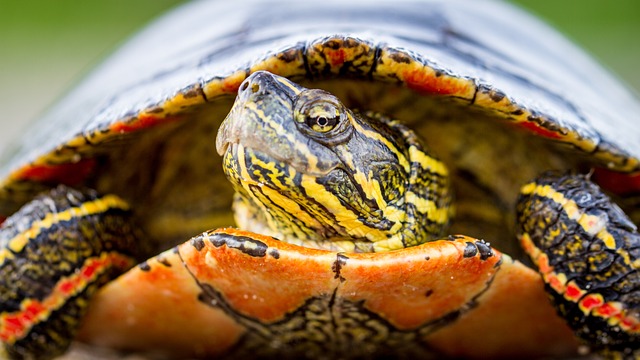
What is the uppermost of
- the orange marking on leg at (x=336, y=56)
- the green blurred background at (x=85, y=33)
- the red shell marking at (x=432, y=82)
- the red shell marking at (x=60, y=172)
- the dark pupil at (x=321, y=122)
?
the green blurred background at (x=85, y=33)

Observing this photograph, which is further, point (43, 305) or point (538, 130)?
point (43, 305)

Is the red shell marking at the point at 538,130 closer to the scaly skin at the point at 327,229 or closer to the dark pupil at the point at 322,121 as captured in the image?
the scaly skin at the point at 327,229

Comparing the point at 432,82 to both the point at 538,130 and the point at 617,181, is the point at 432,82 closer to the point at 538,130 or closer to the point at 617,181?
the point at 538,130

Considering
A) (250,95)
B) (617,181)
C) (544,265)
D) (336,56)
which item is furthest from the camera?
(617,181)

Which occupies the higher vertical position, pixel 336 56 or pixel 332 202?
pixel 336 56

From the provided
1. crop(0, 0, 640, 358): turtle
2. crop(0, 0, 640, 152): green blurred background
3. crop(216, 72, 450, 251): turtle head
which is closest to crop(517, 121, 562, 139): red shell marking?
crop(0, 0, 640, 358): turtle

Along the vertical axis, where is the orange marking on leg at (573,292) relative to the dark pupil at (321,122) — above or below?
below

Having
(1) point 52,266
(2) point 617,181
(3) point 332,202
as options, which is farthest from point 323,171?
(2) point 617,181

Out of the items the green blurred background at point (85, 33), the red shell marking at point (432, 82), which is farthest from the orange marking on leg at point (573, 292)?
the green blurred background at point (85, 33)

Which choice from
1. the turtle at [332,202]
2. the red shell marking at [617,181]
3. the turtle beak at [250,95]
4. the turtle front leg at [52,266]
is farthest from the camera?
the red shell marking at [617,181]
